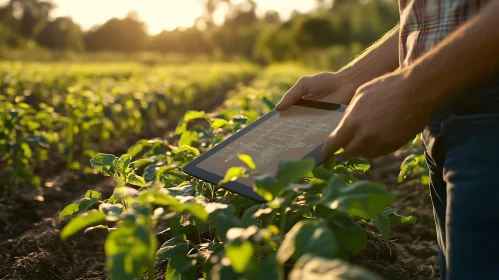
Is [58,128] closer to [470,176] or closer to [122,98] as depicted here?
[122,98]

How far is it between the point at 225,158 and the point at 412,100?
0.70 m

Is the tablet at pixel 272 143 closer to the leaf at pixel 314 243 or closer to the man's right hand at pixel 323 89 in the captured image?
the man's right hand at pixel 323 89

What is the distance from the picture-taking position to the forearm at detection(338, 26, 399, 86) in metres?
2.05

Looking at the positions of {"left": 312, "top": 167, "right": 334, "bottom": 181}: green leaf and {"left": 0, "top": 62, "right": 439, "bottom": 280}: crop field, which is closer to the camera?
{"left": 0, "top": 62, "right": 439, "bottom": 280}: crop field

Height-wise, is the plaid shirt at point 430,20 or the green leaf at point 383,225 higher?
the plaid shirt at point 430,20

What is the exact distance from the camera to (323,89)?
210 cm

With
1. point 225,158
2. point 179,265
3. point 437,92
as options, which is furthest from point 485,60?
point 179,265

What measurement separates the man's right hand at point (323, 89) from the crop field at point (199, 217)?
31 cm

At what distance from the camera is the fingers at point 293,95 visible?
6.63 ft

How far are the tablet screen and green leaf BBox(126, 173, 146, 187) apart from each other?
23cm

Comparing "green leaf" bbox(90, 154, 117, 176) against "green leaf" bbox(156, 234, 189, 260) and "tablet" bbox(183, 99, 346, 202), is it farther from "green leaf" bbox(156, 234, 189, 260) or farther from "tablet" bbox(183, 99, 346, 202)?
"green leaf" bbox(156, 234, 189, 260)

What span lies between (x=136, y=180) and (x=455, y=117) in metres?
1.15

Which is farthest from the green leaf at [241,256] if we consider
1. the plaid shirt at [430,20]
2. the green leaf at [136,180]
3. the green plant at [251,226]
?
the plaid shirt at [430,20]

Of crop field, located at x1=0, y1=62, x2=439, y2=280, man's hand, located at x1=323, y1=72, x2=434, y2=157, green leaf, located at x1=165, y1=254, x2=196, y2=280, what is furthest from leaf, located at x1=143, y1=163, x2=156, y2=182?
man's hand, located at x1=323, y1=72, x2=434, y2=157
